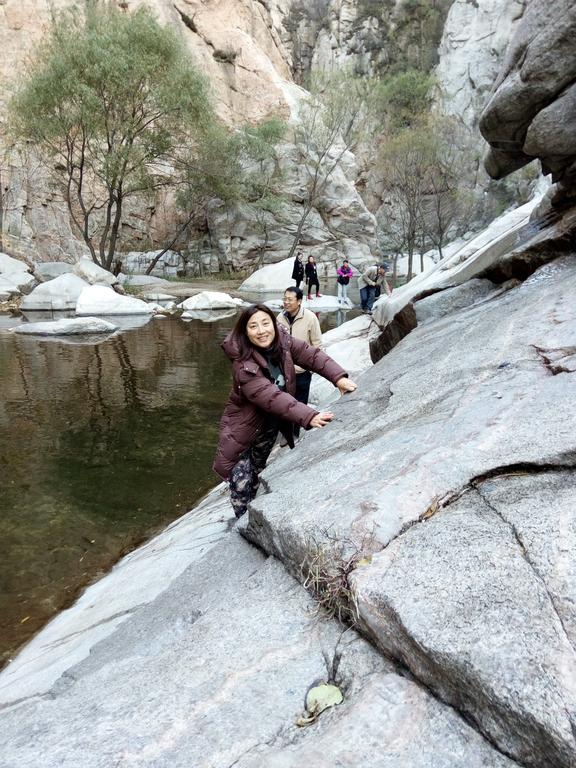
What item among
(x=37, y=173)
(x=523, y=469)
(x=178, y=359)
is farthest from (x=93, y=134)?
(x=523, y=469)

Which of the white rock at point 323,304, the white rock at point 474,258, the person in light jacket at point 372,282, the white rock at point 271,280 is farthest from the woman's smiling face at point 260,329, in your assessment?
the white rock at point 271,280

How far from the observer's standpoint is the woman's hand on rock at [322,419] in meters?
3.46

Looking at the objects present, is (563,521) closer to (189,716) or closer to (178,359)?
(189,716)

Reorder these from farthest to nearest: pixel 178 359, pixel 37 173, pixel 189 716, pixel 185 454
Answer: pixel 37 173 → pixel 178 359 → pixel 185 454 → pixel 189 716

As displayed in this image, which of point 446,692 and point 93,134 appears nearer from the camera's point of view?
point 446,692

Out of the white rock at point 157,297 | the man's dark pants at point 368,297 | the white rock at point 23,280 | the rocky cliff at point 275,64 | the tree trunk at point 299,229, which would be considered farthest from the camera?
the tree trunk at point 299,229

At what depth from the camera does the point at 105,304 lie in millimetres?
18156

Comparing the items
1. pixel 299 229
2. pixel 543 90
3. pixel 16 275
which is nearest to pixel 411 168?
pixel 299 229

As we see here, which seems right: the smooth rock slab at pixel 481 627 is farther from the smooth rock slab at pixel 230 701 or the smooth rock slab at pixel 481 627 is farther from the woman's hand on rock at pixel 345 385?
the woman's hand on rock at pixel 345 385

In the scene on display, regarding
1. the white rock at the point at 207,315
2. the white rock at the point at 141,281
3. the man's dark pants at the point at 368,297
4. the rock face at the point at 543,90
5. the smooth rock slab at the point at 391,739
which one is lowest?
the white rock at the point at 207,315

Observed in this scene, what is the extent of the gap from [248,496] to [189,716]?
78.8 inches

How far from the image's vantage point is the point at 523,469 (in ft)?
7.18

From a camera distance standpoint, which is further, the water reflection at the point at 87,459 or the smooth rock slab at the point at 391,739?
the water reflection at the point at 87,459

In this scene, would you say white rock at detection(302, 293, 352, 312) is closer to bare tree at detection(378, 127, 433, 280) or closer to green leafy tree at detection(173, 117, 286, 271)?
bare tree at detection(378, 127, 433, 280)
